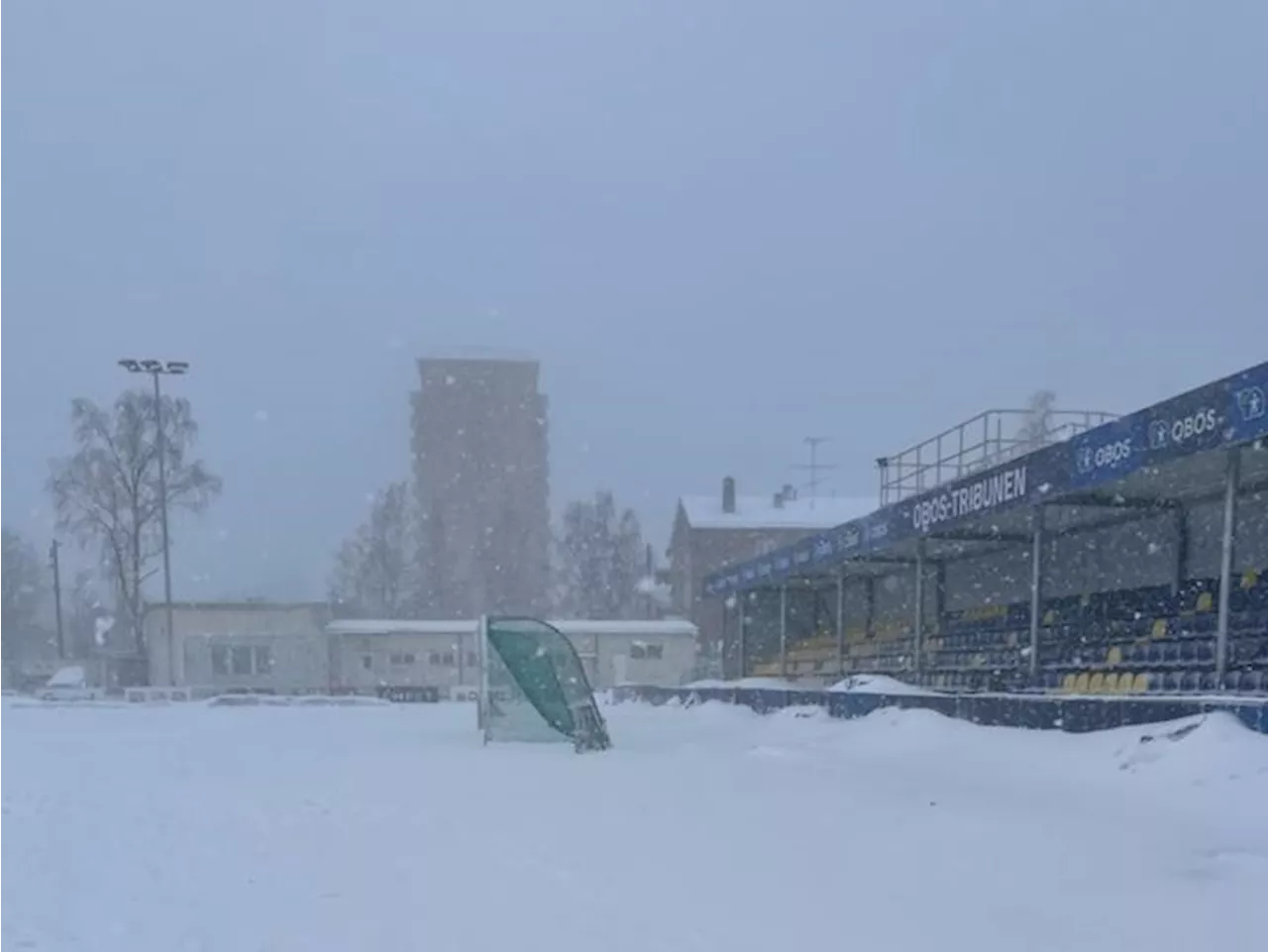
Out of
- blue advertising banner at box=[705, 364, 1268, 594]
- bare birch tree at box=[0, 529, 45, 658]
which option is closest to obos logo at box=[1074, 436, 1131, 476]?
blue advertising banner at box=[705, 364, 1268, 594]

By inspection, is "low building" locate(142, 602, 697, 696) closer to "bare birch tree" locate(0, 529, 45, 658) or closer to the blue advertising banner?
the blue advertising banner

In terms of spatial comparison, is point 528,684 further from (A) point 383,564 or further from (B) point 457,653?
(A) point 383,564

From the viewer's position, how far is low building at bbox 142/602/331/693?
169 feet

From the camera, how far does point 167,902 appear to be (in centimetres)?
682

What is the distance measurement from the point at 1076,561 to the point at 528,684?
10.9 meters

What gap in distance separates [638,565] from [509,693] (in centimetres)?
5860

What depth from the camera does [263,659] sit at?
171ft

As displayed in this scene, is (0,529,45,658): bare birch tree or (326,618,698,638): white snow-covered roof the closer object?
(326,618,698,638): white snow-covered roof

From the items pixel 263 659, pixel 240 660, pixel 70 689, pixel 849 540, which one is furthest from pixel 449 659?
pixel 849 540

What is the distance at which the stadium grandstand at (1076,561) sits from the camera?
13.6 meters

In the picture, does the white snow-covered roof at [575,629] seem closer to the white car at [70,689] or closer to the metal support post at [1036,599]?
the white car at [70,689]

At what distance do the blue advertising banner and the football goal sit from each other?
252 inches

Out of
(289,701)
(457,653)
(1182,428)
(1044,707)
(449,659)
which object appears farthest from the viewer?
(449,659)

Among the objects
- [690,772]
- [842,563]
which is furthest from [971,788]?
[842,563]
